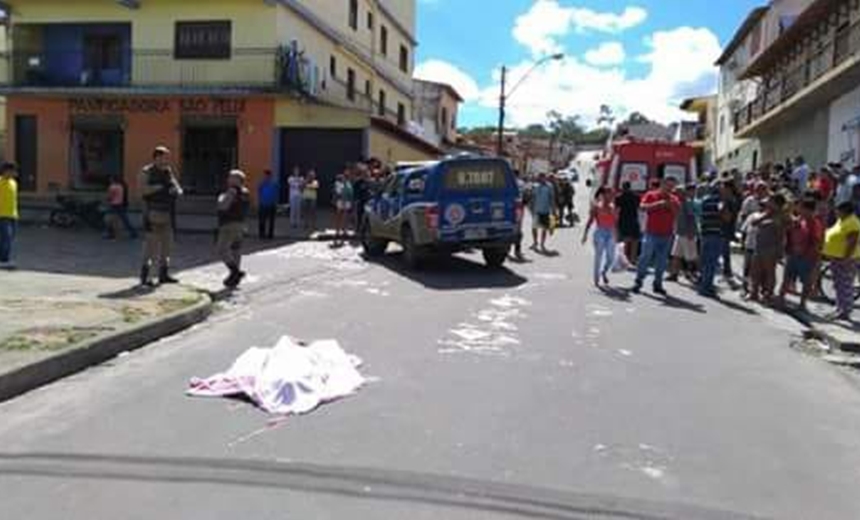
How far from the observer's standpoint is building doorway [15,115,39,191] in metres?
33.6

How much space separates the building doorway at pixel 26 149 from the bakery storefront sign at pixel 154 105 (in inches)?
70.8

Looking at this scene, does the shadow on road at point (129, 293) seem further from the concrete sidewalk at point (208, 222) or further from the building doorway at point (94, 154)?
the building doorway at point (94, 154)

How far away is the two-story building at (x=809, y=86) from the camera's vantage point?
88.0ft

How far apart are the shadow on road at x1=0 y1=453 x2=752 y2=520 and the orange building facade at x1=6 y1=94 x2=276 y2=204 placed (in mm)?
25993

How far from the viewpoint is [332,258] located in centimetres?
1992

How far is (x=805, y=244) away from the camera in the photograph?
13344mm

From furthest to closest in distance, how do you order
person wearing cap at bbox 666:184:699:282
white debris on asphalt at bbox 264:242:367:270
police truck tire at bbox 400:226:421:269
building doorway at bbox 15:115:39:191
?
building doorway at bbox 15:115:39:191 → white debris on asphalt at bbox 264:242:367:270 → police truck tire at bbox 400:226:421:269 → person wearing cap at bbox 666:184:699:282

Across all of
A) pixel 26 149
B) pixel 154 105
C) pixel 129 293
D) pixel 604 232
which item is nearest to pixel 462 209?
pixel 604 232

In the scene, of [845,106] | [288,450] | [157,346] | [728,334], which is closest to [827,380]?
[728,334]

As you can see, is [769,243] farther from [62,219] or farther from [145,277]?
[62,219]

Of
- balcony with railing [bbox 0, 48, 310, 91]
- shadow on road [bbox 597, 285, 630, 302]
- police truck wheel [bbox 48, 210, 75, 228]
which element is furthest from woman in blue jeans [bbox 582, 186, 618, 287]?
balcony with railing [bbox 0, 48, 310, 91]

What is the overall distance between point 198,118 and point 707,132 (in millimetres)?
43205

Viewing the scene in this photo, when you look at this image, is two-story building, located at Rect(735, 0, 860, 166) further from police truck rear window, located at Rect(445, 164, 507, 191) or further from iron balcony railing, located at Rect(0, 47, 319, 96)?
iron balcony railing, located at Rect(0, 47, 319, 96)

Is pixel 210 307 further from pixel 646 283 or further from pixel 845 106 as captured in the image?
pixel 845 106
